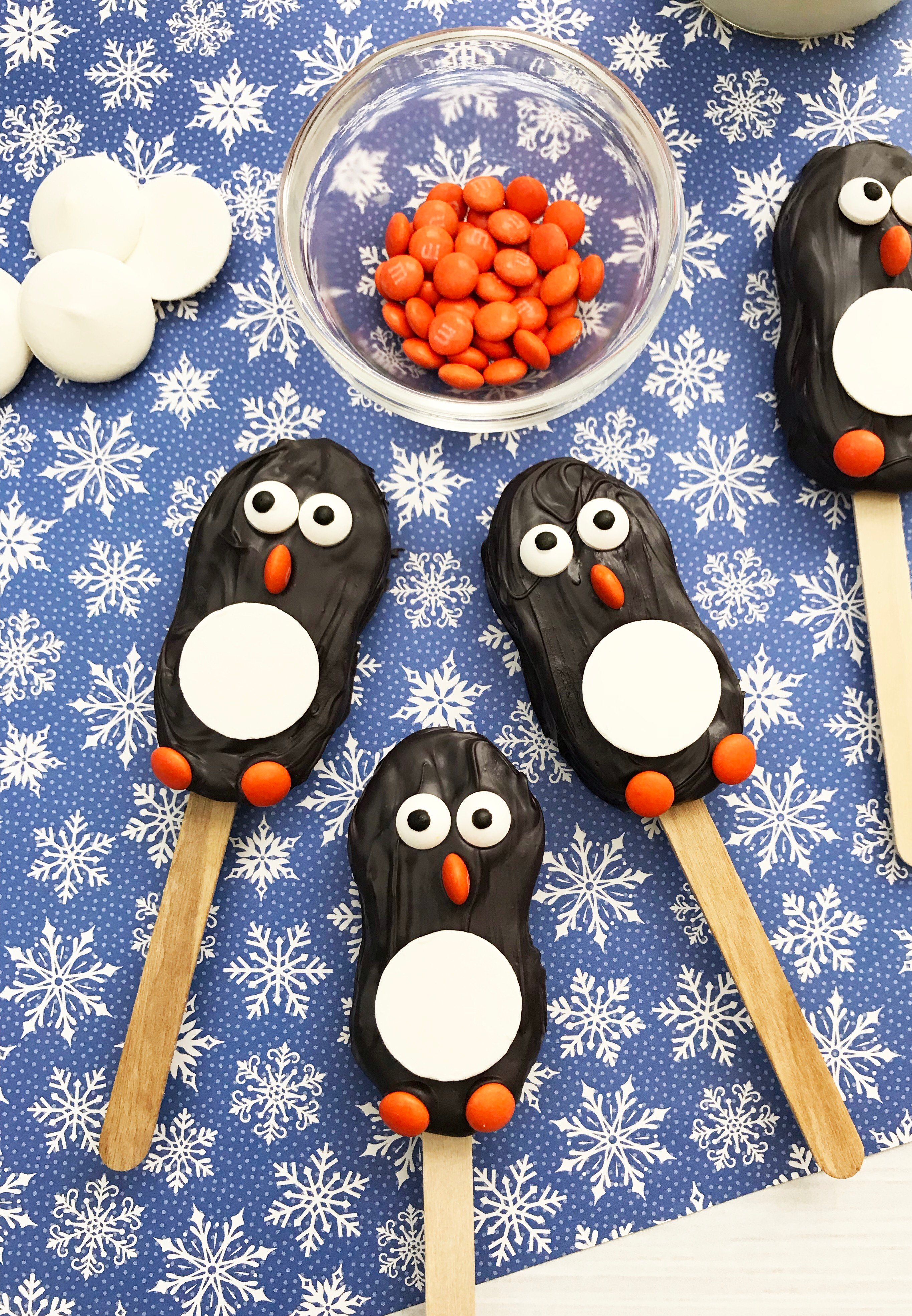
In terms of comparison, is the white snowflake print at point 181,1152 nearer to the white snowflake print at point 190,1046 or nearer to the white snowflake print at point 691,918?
the white snowflake print at point 190,1046

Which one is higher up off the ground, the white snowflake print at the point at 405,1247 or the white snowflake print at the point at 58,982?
the white snowflake print at the point at 58,982

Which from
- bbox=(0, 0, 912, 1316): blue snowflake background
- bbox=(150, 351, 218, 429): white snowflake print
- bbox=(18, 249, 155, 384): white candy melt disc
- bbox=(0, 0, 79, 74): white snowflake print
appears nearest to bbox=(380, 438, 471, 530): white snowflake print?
bbox=(0, 0, 912, 1316): blue snowflake background

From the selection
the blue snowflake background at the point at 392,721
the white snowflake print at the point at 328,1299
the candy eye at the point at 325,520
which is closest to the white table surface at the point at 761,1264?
the blue snowflake background at the point at 392,721

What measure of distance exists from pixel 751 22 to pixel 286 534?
0.82 metres

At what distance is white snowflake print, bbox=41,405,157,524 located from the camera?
1152 mm

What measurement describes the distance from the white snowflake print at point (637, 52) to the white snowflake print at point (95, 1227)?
4.60 feet

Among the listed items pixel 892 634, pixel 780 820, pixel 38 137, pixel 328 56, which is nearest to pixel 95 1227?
pixel 780 820

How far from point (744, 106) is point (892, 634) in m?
0.66

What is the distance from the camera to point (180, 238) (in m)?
1.15

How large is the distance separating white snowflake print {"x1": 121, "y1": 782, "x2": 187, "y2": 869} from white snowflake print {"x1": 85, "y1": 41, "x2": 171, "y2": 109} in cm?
81

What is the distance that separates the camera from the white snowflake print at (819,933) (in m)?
1.11

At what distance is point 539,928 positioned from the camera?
3.61ft

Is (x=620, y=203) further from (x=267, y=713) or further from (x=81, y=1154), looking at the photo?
(x=81, y=1154)

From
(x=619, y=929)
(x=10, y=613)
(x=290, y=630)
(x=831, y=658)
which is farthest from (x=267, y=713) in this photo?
(x=831, y=658)
